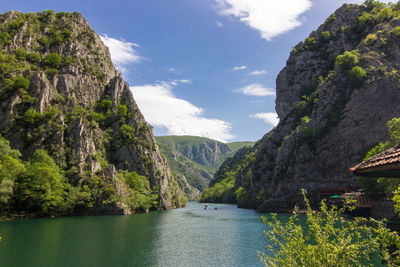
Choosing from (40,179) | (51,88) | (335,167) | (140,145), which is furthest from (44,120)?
(335,167)

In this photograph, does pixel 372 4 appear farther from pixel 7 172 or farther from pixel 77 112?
pixel 7 172

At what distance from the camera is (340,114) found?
3445 inches

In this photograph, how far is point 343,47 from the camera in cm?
11625

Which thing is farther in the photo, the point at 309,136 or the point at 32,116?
the point at 309,136

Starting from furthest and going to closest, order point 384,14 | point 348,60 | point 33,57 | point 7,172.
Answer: point 384,14
point 33,57
point 348,60
point 7,172

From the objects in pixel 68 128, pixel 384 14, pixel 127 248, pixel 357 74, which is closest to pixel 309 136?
pixel 357 74

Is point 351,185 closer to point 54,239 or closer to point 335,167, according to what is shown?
point 335,167

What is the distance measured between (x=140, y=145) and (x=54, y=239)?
2862 inches

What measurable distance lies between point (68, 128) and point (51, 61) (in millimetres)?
31922

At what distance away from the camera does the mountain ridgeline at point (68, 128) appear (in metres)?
69.9

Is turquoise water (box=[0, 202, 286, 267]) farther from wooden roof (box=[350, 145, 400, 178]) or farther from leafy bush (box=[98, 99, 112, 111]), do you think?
leafy bush (box=[98, 99, 112, 111])

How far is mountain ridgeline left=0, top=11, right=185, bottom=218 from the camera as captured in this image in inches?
2753

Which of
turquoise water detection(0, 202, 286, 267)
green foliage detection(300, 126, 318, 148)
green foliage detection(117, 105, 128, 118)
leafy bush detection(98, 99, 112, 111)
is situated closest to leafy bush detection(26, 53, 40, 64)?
leafy bush detection(98, 99, 112, 111)

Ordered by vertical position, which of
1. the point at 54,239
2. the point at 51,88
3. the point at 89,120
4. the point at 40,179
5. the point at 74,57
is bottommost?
the point at 54,239
